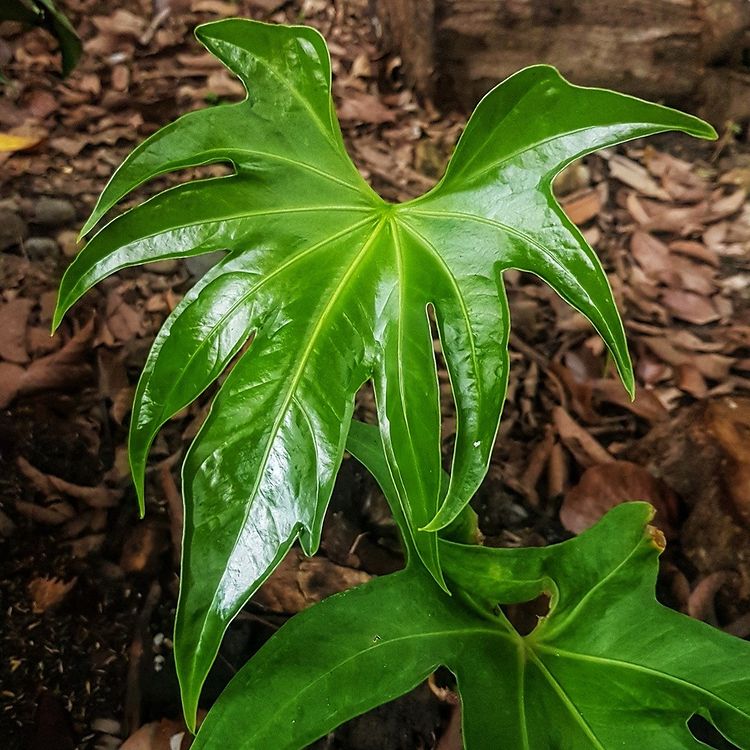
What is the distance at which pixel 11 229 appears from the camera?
1.45 m

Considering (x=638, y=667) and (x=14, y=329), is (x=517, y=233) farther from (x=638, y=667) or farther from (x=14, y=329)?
(x=14, y=329)

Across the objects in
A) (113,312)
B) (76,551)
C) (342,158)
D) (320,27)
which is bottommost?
(76,551)

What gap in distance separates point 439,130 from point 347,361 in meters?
1.40

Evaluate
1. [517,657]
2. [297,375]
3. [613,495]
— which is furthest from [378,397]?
[613,495]

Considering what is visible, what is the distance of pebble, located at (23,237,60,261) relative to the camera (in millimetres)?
1439

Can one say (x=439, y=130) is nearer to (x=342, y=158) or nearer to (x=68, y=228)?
(x=68, y=228)

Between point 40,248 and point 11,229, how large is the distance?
71mm

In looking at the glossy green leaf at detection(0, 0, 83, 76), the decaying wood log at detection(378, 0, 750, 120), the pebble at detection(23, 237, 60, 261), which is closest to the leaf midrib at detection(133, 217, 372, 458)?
the glossy green leaf at detection(0, 0, 83, 76)

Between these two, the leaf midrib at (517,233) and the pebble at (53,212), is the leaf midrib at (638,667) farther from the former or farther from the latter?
the pebble at (53,212)

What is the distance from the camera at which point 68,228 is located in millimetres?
1504

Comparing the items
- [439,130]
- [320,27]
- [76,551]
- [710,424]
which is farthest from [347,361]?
[320,27]

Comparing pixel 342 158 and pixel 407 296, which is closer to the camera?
pixel 407 296

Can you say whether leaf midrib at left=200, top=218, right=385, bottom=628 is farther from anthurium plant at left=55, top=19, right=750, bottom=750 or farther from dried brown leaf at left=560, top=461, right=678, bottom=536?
dried brown leaf at left=560, top=461, right=678, bottom=536

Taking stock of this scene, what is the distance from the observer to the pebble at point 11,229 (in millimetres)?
1436
